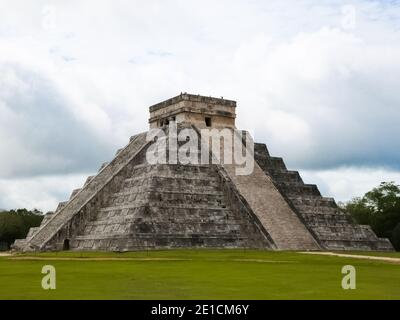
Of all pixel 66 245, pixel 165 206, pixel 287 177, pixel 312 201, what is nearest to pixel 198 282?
pixel 165 206

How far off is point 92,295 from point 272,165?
31.7 metres

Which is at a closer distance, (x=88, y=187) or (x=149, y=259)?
(x=149, y=259)

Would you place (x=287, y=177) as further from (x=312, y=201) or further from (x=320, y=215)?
(x=320, y=215)

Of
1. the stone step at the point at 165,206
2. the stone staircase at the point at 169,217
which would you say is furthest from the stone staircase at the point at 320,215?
the stone step at the point at 165,206

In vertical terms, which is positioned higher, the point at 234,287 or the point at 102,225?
the point at 102,225

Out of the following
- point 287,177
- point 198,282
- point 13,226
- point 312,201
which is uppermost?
point 13,226

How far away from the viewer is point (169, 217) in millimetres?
36031

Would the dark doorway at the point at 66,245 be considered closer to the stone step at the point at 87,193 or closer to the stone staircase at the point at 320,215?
the stone step at the point at 87,193

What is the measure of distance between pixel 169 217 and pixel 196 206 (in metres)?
2.06

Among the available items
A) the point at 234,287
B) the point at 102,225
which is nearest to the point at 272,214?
the point at 102,225

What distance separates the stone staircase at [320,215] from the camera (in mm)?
39812

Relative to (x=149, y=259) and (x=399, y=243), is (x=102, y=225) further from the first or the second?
(x=399, y=243)
